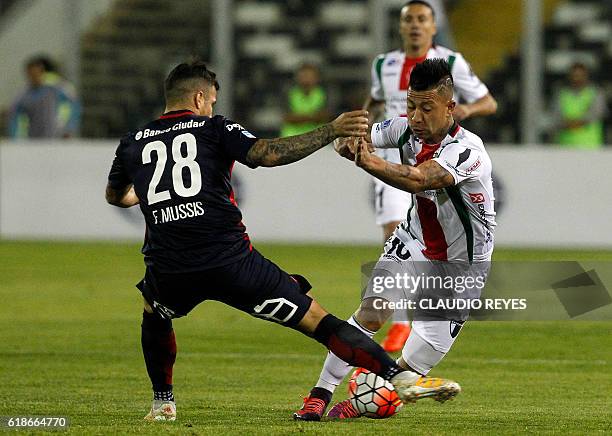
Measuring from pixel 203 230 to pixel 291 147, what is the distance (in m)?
0.60

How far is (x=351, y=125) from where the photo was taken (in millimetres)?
6516

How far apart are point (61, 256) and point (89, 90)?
7.37m

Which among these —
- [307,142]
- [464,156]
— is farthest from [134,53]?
[307,142]

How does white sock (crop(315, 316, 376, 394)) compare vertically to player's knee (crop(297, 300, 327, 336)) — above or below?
below

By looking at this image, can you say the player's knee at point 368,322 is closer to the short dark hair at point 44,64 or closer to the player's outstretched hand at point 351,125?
the player's outstretched hand at point 351,125

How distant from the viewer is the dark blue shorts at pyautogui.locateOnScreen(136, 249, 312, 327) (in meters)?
6.74

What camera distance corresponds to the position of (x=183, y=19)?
25.4m

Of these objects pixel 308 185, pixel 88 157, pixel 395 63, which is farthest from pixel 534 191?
pixel 395 63

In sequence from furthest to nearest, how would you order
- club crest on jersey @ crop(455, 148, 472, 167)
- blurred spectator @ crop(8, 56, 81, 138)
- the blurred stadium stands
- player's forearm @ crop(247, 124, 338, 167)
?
the blurred stadium stands
blurred spectator @ crop(8, 56, 81, 138)
club crest on jersey @ crop(455, 148, 472, 167)
player's forearm @ crop(247, 124, 338, 167)

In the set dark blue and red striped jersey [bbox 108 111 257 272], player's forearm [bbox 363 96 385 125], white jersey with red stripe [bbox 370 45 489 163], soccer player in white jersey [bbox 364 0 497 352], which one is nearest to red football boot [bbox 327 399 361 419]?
dark blue and red striped jersey [bbox 108 111 257 272]

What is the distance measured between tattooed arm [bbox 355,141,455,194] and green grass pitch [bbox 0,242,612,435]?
1194 mm

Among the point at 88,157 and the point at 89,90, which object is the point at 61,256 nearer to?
the point at 88,157

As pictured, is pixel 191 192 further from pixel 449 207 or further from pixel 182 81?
pixel 449 207

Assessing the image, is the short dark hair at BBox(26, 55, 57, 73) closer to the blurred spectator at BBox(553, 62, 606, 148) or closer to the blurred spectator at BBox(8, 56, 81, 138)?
the blurred spectator at BBox(8, 56, 81, 138)
